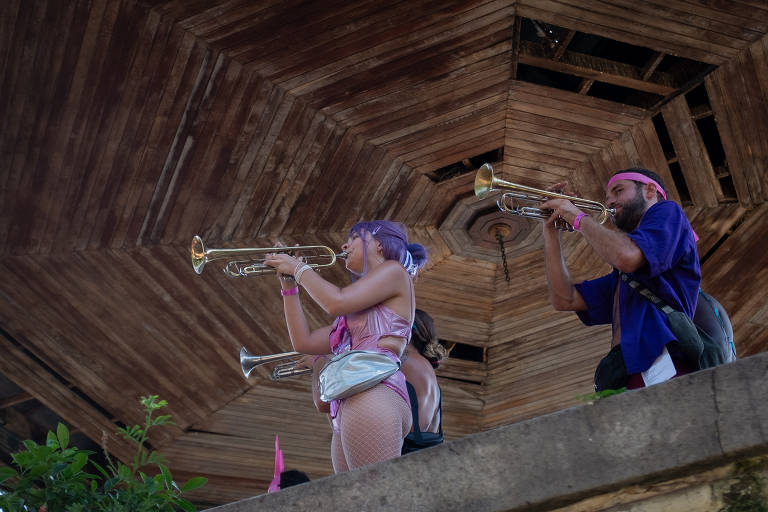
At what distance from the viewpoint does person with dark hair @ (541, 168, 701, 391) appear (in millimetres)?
3316

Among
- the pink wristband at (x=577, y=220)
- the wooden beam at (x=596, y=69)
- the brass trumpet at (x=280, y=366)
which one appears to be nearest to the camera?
the pink wristband at (x=577, y=220)

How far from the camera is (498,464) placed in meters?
2.60

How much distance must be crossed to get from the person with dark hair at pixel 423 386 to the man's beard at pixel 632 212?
98 centimetres

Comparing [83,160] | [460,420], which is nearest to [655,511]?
[83,160]

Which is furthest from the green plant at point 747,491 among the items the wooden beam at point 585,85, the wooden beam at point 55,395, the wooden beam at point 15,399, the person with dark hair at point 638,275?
the wooden beam at point 15,399

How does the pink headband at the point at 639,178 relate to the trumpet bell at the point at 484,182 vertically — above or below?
below

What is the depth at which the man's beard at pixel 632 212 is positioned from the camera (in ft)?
12.6

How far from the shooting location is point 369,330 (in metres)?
3.51

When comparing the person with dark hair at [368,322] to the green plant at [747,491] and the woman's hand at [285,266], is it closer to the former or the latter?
the woman's hand at [285,266]

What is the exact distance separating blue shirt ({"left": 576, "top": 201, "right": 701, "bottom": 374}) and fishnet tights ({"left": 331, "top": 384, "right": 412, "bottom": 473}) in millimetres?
789

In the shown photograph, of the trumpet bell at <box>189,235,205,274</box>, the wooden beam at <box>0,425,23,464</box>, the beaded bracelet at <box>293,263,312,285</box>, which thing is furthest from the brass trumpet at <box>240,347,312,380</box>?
the wooden beam at <box>0,425,23,464</box>

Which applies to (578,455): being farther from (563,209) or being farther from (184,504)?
(563,209)

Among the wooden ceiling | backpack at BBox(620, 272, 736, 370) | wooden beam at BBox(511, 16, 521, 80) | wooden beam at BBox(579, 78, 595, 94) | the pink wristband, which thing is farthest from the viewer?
wooden beam at BBox(579, 78, 595, 94)

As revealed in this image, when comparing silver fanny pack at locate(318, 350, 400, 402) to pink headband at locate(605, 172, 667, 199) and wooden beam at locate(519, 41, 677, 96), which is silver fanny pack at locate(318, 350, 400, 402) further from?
wooden beam at locate(519, 41, 677, 96)
